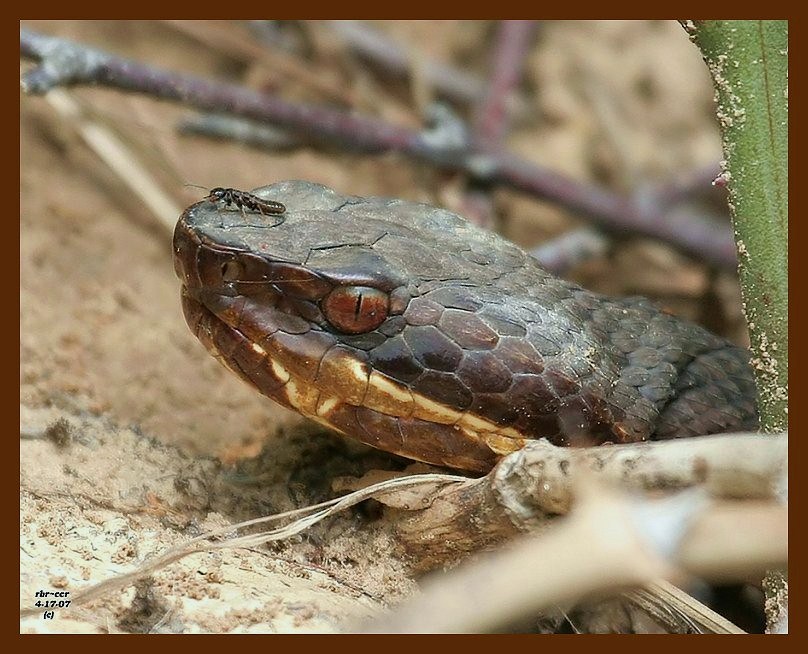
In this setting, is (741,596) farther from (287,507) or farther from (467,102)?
(467,102)

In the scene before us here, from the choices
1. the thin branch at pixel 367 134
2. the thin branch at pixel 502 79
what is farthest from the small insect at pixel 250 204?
the thin branch at pixel 502 79

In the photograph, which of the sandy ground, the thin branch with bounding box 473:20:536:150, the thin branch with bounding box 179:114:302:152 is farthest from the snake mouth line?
the thin branch with bounding box 473:20:536:150

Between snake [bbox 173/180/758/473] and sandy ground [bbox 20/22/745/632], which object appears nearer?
sandy ground [bbox 20/22/745/632]

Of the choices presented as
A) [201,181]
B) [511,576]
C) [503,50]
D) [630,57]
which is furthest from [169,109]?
[511,576]

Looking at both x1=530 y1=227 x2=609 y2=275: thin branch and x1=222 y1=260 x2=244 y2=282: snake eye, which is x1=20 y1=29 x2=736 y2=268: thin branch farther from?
x1=222 y1=260 x2=244 y2=282: snake eye

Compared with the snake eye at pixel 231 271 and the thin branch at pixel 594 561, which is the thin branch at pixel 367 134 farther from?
the thin branch at pixel 594 561

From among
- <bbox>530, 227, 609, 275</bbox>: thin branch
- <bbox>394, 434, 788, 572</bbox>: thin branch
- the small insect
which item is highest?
<bbox>530, 227, 609, 275</bbox>: thin branch

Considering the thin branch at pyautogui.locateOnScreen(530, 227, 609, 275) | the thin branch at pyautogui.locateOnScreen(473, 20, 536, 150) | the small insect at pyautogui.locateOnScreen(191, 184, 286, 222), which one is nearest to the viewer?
the small insect at pyautogui.locateOnScreen(191, 184, 286, 222)
